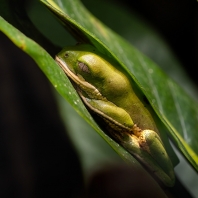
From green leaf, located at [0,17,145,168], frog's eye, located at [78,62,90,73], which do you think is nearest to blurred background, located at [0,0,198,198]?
frog's eye, located at [78,62,90,73]

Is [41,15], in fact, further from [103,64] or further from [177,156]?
[177,156]

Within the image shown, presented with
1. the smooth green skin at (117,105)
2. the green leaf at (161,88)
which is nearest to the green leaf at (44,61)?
the smooth green skin at (117,105)

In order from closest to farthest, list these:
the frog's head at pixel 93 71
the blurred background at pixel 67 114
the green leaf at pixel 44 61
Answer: the green leaf at pixel 44 61, the frog's head at pixel 93 71, the blurred background at pixel 67 114

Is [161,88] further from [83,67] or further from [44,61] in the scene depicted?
[44,61]

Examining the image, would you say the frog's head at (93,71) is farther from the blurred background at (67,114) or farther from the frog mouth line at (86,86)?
the blurred background at (67,114)

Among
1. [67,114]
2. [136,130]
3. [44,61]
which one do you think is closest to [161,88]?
[136,130]

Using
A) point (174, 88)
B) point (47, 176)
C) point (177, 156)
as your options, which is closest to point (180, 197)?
point (177, 156)

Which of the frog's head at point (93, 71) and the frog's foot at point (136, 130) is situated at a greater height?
the frog's head at point (93, 71)
